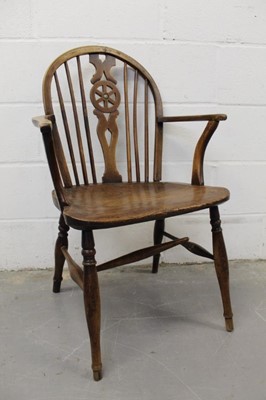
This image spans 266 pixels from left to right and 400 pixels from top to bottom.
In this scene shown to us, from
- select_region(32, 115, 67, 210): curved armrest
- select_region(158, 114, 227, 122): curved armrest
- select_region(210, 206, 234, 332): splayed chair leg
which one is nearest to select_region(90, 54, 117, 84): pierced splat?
select_region(158, 114, 227, 122): curved armrest

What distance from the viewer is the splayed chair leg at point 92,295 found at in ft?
3.17

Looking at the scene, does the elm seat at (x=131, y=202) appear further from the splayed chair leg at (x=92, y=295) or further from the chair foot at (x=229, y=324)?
the chair foot at (x=229, y=324)

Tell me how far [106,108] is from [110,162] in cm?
21

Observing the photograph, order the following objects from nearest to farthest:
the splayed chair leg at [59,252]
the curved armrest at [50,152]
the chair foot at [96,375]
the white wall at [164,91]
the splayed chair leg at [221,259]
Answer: the curved armrest at [50,152] < the chair foot at [96,375] < the splayed chair leg at [221,259] < the splayed chair leg at [59,252] < the white wall at [164,91]

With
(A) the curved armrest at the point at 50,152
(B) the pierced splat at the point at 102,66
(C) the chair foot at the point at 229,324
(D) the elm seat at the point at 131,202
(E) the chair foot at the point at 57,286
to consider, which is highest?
(B) the pierced splat at the point at 102,66

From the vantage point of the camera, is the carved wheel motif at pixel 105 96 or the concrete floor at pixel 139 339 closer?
the concrete floor at pixel 139 339

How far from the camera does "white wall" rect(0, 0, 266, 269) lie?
1467mm

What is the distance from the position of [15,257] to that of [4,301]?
287mm

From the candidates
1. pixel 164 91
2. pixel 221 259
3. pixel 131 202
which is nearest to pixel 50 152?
pixel 131 202

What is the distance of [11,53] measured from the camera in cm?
146

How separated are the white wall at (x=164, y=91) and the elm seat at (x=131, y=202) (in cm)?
38

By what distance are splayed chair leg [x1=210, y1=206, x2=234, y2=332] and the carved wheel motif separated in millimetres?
594

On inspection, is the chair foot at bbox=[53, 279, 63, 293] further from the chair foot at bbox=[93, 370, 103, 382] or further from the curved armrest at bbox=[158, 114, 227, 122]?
the curved armrest at bbox=[158, 114, 227, 122]

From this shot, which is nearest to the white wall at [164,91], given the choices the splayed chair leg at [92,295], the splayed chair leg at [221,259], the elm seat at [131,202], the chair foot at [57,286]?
the chair foot at [57,286]
